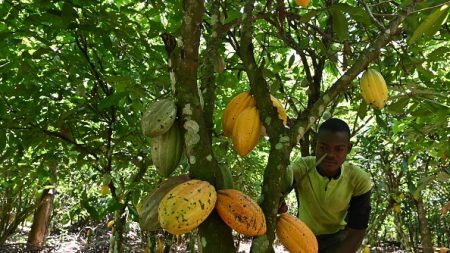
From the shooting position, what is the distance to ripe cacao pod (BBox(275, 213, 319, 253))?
3.99 feet

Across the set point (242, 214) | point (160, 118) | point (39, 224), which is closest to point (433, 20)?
point (242, 214)

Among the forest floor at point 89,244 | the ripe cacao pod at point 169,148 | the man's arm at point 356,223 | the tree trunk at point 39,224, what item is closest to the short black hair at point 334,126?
the man's arm at point 356,223

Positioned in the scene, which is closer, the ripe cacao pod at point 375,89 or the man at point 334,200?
the ripe cacao pod at point 375,89

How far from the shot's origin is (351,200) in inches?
92.0

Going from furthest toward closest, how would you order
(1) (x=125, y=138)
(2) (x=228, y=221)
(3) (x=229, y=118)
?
1. (1) (x=125, y=138)
2. (3) (x=229, y=118)
3. (2) (x=228, y=221)

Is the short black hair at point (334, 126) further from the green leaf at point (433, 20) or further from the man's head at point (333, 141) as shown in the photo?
the green leaf at point (433, 20)

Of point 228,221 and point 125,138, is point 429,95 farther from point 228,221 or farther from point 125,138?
point 125,138

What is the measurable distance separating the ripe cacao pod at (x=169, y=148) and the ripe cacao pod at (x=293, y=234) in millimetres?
338

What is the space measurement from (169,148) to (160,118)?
0.39ft

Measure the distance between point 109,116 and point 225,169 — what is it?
1.89m

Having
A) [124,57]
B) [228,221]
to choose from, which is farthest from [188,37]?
[124,57]

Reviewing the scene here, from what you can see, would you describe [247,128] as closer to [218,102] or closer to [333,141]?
[333,141]

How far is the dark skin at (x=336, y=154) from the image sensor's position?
2.04 metres

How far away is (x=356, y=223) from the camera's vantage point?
2.24 m
